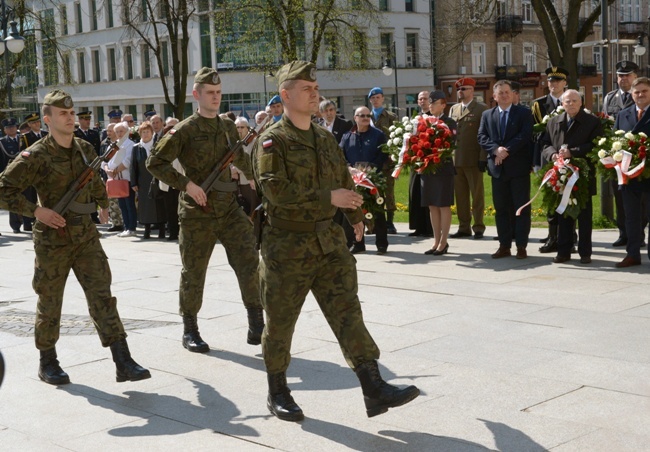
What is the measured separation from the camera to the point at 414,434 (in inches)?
223

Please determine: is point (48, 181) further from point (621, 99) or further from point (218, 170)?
point (621, 99)

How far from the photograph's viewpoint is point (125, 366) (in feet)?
23.3

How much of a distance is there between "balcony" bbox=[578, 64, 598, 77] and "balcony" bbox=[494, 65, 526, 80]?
4741mm

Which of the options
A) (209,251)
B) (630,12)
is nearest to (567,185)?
(209,251)

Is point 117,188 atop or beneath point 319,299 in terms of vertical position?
atop

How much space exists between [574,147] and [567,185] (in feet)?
1.73

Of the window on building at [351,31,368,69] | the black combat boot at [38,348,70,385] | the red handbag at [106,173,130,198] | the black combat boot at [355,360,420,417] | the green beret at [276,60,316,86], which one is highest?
the window on building at [351,31,368,69]

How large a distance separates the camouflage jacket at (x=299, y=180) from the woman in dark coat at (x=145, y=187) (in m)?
10.2

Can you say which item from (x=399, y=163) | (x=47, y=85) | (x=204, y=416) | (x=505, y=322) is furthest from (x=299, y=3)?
(x=47, y=85)

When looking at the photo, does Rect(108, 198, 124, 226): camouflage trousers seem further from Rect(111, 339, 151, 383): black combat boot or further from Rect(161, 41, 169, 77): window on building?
Rect(161, 41, 169, 77): window on building

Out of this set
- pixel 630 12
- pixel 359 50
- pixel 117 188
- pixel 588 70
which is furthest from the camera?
pixel 630 12

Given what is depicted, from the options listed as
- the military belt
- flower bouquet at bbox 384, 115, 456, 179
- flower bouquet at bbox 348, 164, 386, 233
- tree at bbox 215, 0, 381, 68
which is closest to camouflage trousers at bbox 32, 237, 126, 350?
the military belt

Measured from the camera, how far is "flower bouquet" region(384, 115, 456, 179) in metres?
12.8

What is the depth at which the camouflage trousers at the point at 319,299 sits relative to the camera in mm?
5973
